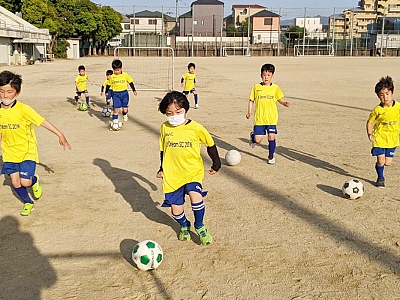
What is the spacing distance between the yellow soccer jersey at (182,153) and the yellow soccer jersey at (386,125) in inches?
112

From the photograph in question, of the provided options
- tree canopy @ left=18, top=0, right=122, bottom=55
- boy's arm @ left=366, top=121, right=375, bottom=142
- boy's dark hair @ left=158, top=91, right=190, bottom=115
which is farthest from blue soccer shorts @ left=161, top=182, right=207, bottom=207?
tree canopy @ left=18, top=0, right=122, bottom=55

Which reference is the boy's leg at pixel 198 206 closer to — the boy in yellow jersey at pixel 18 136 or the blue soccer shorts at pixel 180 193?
the blue soccer shorts at pixel 180 193

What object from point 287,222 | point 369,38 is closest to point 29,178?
point 287,222

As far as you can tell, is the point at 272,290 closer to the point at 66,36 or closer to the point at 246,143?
the point at 246,143

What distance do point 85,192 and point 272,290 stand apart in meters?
3.15

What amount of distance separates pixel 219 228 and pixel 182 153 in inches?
40.4

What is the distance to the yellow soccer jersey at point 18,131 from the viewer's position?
15.4 ft

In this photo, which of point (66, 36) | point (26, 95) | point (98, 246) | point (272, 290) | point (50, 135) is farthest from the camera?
point (66, 36)

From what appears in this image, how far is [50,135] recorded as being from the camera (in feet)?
A: 31.0

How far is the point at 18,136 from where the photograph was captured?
476 cm

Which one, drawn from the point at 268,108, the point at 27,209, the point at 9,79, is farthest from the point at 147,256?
the point at 268,108

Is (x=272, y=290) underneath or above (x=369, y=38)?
underneath

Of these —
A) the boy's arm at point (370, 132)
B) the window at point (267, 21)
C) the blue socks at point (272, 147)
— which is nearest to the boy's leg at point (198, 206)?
the boy's arm at point (370, 132)

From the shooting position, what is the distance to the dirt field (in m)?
3.52
